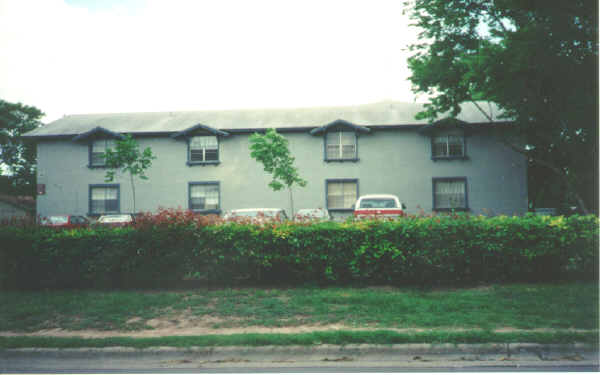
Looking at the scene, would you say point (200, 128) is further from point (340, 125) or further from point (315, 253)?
point (315, 253)

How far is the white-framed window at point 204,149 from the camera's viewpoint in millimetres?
21938

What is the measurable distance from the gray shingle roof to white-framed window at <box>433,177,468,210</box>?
357 cm

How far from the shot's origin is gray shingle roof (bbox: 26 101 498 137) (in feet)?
71.2

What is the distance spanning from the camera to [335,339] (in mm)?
4246

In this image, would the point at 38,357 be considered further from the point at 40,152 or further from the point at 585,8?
the point at 40,152

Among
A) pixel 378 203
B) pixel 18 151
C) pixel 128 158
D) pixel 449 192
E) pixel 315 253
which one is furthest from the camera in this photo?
pixel 449 192

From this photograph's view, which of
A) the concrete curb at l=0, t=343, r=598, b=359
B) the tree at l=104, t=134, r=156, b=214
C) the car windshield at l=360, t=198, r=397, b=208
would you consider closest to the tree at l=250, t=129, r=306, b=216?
the car windshield at l=360, t=198, r=397, b=208

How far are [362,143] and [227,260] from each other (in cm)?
1595

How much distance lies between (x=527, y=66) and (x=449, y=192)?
1010 cm

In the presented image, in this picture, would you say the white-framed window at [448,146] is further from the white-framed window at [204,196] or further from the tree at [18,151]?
the tree at [18,151]

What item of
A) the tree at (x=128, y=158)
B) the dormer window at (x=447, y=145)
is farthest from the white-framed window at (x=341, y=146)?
the tree at (x=128, y=158)

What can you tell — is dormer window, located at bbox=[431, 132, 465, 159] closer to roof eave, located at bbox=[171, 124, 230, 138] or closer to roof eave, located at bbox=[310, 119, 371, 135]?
roof eave, located at bbox=[310, 119, 371, 135]

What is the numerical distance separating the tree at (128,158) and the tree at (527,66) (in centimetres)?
1496

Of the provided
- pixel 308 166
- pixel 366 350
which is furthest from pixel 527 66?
pixel 308 166
